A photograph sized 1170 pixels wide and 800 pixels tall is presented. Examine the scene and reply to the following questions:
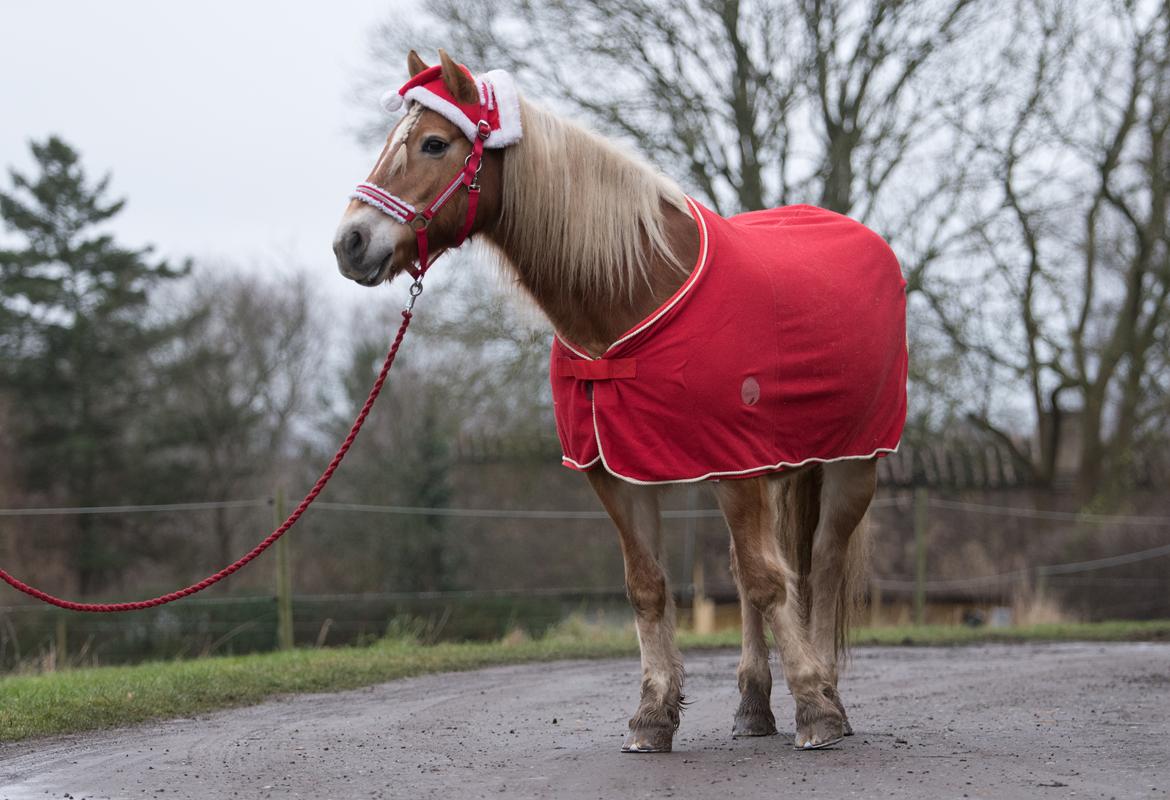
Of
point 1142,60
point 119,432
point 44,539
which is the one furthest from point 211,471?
point 1142,60

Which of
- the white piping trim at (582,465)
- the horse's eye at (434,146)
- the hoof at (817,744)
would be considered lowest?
the hoof at (817,744)

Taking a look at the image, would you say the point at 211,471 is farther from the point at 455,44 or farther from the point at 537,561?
the point at 455,44

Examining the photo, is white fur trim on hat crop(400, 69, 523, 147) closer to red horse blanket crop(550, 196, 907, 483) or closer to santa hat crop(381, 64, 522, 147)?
santa hat crop(381, 64, 522, 147)

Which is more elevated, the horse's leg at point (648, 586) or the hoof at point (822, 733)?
the horse's leg at point (648, 586)

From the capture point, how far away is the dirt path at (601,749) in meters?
3.96

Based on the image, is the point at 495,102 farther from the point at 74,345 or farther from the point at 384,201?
the point at 74,345

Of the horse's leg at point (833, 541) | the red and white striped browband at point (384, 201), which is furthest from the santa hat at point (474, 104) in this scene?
the horse's leg at point (833, 541)

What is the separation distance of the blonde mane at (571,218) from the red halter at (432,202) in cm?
15

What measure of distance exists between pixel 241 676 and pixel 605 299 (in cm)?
376

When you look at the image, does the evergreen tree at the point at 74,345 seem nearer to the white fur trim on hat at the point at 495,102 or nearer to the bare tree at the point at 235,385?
the bare tree at the point at 235,385

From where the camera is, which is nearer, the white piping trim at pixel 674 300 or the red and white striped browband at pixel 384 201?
the red and white striped browband at pixel 384 201

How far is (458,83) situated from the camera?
14.9 feet

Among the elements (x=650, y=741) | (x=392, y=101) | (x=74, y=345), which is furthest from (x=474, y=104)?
(x=74, y=345)

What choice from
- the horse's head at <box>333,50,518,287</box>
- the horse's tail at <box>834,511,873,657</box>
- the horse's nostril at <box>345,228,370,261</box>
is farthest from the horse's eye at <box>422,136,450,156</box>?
the horse's tail at <box>834,511,873,657</box>
